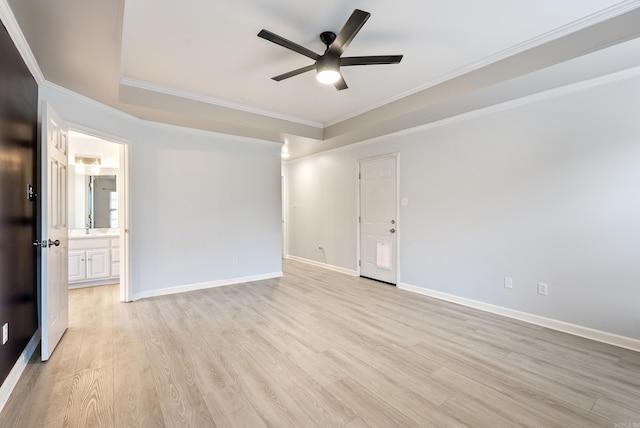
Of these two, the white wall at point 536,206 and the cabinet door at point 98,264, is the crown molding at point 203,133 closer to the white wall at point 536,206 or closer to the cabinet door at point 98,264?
the white wall at point 536,206

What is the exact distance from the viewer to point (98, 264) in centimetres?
458

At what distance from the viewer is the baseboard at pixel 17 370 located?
182 cm

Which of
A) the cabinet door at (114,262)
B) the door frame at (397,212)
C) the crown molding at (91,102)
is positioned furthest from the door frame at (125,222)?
the door frame at (397,212)

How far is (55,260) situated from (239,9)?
2.61 m

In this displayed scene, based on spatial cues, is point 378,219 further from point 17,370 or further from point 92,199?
point 92,199

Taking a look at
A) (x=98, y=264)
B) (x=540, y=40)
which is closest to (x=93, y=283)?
(x=98, y=264)

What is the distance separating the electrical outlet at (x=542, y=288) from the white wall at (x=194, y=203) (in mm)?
3781

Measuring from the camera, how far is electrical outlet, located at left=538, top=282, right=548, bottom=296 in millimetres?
3055

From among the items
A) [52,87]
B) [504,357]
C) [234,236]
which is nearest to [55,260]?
[52,87]

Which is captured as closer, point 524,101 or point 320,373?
point 320,373

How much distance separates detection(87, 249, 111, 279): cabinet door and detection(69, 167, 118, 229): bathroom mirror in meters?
0.87

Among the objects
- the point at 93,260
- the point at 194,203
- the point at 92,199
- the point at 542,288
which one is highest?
the point at 92,199

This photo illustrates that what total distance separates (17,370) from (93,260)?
287 centimetres

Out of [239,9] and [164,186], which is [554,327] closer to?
[239,9]
